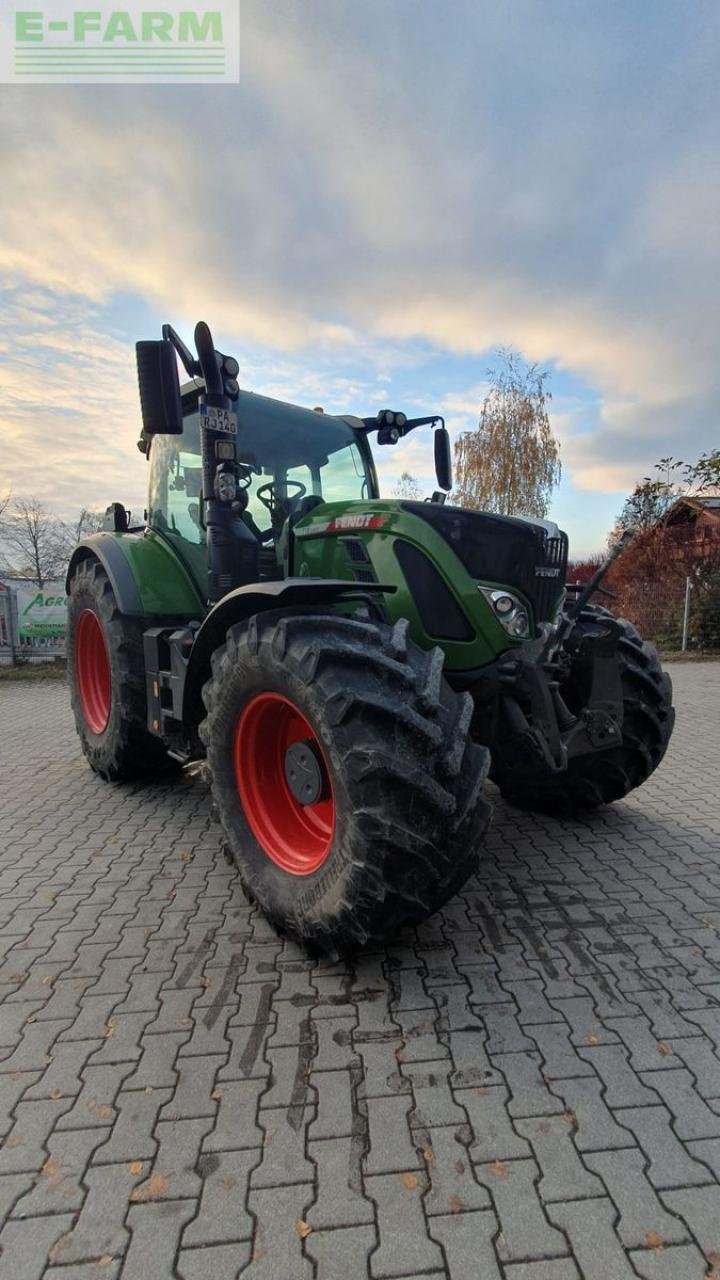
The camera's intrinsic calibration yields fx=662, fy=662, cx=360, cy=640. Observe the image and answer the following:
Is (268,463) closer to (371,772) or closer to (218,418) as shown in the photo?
(218,418)

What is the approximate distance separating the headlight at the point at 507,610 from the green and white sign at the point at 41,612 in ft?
33.8

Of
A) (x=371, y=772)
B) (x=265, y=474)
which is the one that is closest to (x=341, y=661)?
(x=371, y=772)

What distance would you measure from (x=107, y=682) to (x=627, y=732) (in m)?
3.70

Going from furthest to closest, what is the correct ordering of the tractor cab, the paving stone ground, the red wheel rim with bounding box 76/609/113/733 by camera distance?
the red wheel rim with bounding box 76/609/113/733 → the tractor cab → the paving stone ground

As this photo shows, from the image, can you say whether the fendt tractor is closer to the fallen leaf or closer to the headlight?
the headlight

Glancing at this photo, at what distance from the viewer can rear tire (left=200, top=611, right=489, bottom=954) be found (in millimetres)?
2092

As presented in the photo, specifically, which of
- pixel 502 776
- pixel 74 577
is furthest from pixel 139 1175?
pixel 74 577

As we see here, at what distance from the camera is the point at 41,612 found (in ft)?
38.1

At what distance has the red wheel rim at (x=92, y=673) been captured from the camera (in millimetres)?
5031

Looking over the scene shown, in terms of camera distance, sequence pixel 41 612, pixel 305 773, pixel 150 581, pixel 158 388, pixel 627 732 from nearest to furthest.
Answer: pixel 305 773, pixel 158 388, pixel 627 732, pixel 150 581, pixel 41 612

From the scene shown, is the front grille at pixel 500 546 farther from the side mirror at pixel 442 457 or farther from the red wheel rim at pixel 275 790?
the side mirror at pixel 442 457

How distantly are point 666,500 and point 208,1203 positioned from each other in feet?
61.9

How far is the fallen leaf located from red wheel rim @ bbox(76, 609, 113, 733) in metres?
3.71

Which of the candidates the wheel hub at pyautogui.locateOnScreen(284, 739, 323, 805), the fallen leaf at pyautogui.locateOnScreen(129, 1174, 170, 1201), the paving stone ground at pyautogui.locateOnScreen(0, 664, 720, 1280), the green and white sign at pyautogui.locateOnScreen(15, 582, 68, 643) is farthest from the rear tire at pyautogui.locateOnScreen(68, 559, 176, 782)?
the green and white sign at pyautogui.locateOnScreen(15, 582, 68, 643)
